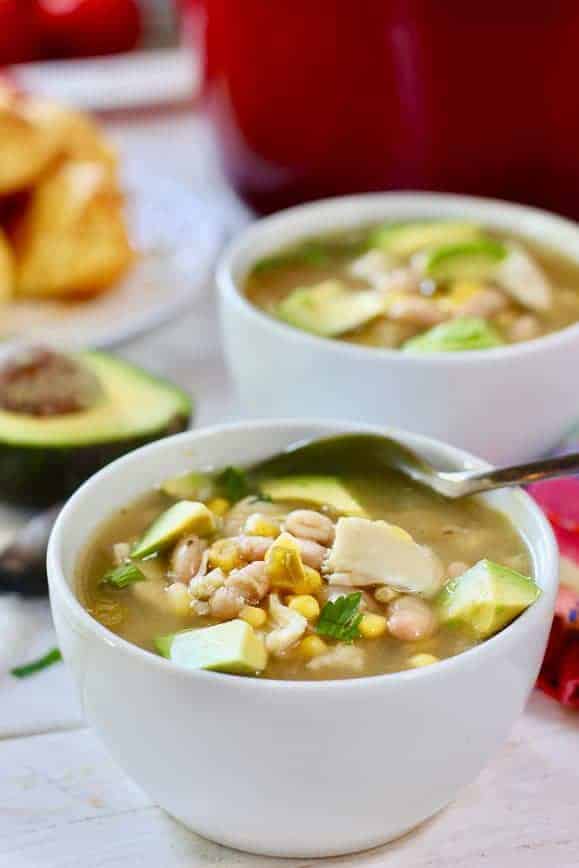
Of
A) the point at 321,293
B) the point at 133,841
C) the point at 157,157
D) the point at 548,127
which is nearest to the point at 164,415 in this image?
the point at 321,293

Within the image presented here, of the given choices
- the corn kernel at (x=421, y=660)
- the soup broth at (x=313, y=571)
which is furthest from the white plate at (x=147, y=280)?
the corn kernel at (x=421, y=660)

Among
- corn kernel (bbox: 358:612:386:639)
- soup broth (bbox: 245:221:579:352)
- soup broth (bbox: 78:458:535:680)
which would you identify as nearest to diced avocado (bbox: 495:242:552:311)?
soup broth (bbox: 245:221:579:352)

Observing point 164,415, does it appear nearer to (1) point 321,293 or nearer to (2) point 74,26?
(1) point 321,293

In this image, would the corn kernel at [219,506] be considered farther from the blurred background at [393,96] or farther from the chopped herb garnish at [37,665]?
the blurred background at [393,96]

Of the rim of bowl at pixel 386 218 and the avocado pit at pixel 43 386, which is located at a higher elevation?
the rim of bowl at pixel 386 218

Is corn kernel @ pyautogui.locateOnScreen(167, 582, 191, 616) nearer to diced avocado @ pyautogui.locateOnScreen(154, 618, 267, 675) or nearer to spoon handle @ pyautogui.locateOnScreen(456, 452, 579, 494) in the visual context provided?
diced avocado @ pyautogui.locateOnScreen(154, 618, 267, 675)

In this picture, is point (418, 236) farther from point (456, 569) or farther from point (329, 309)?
point (456, 569)

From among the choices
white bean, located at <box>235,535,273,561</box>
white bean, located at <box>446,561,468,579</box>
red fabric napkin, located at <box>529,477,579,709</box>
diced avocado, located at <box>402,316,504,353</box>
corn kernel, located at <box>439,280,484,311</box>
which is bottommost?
red fabric napkin, located at <box>529,477,579,709</box>
